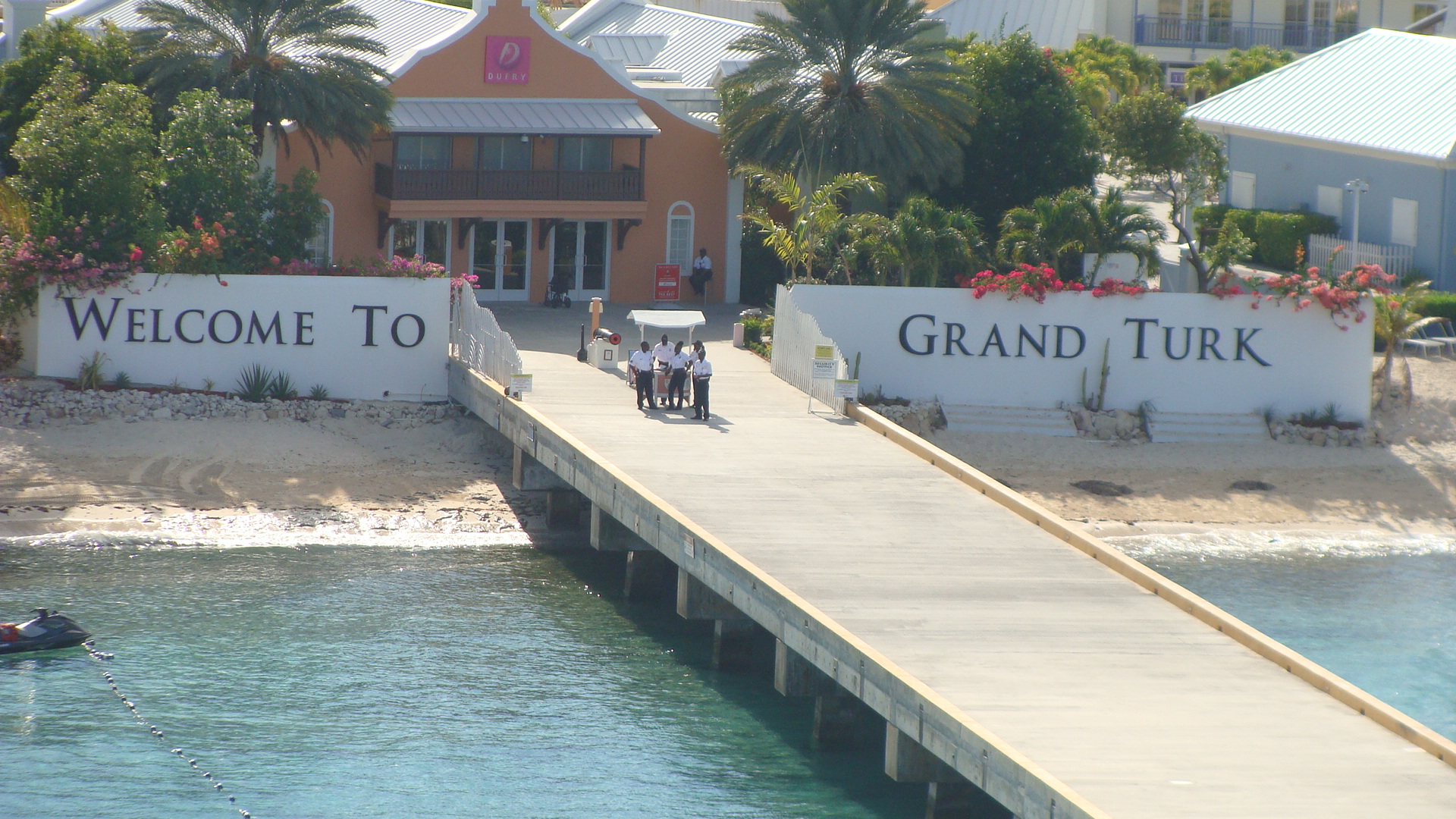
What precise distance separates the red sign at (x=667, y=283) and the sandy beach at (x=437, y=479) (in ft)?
35.3

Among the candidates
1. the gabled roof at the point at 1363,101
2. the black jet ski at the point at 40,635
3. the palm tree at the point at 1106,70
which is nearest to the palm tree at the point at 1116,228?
the gabled roof at the point at 1363,101

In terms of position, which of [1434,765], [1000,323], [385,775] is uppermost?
[1000,323]

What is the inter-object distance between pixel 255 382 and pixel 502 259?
10.3 meters

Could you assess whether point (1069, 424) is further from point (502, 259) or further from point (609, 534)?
point (502, 259)

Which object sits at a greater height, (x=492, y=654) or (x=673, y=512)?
(x=673, y=512)

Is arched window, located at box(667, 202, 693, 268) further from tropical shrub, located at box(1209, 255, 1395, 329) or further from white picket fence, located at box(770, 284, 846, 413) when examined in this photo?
tropical shrub, located at box(1209, 255, 1395, 329)

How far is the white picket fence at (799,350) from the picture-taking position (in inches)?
1230

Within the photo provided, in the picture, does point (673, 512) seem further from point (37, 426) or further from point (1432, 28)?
point (1432, 28)

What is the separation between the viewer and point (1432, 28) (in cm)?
6450

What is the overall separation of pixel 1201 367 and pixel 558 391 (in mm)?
13354

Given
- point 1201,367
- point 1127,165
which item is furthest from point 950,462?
point 1127,165

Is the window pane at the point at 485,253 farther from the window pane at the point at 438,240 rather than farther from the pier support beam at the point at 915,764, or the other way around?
the pier support beam at the point at 915,764

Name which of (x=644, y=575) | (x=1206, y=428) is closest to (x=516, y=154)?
(x=1206, y=428)

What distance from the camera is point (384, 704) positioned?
71.1 ft
